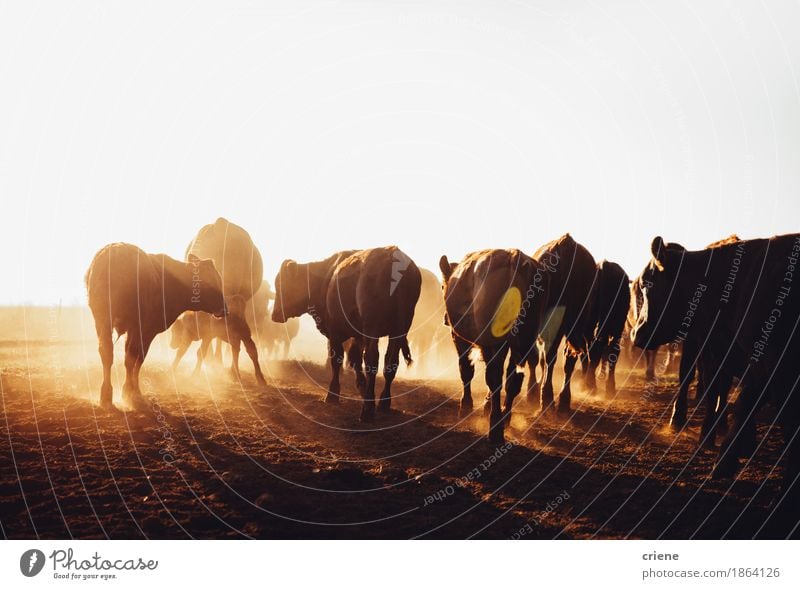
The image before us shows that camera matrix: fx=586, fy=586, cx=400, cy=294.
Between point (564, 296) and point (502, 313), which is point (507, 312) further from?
point (564, 296)

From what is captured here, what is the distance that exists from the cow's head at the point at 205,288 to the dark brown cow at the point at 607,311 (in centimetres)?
902

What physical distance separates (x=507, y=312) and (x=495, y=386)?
1.22 m

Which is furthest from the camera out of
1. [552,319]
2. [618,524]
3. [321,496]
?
[552,319]

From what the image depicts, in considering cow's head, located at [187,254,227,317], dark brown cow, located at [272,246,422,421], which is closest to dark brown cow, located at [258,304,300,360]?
dark brown cow, located at [272,246,422,421]

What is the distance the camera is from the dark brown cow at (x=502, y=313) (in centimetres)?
939

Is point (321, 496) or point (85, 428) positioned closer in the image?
point (321, 496)

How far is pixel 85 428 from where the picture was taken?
9.50 m

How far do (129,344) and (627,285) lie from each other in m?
11.6

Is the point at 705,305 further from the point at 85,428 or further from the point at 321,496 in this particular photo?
the point at 85,428

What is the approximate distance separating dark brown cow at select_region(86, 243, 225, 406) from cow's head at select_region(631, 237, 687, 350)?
9616mm

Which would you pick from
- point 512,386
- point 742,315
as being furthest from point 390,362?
point 742,315
